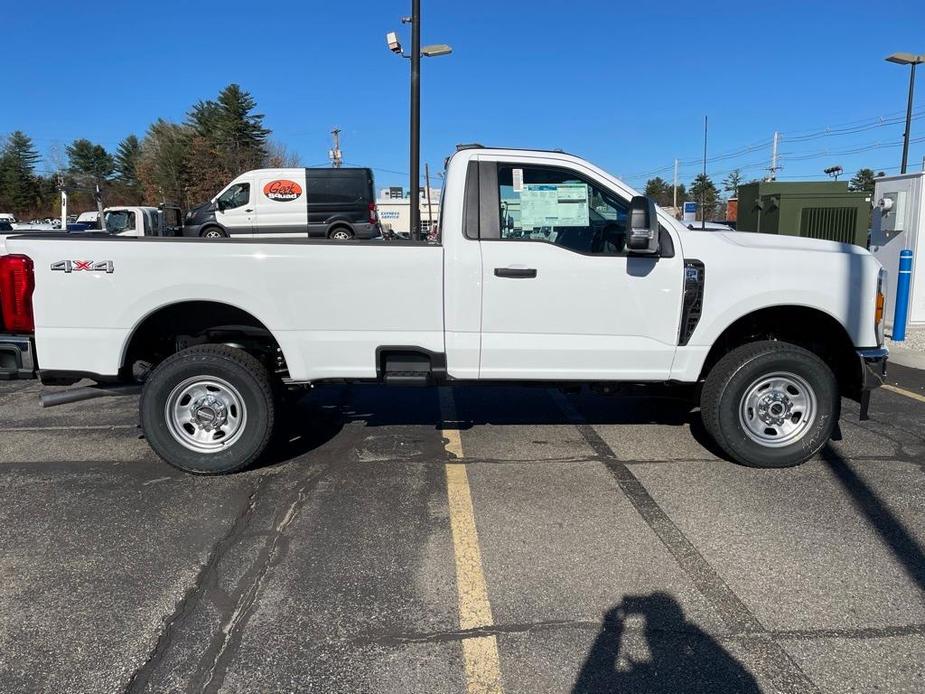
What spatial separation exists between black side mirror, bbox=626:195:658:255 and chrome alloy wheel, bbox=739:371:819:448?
128cm

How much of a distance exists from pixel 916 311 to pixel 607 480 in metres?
8.83

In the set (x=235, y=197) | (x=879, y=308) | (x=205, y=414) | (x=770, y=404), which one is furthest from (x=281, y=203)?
(x=879, y=308)

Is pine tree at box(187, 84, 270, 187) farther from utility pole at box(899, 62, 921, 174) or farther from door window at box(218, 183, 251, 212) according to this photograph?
utility pole at box(899, 62, 921, 174)

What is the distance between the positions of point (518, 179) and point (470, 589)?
272cm

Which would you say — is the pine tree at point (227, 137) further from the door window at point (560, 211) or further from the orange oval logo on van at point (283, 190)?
the door window at point (560, 211)

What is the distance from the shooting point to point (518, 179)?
469 cm

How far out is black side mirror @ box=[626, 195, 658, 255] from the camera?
4.27 metres

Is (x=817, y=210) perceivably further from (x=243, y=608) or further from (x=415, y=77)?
(x=243, y=608)

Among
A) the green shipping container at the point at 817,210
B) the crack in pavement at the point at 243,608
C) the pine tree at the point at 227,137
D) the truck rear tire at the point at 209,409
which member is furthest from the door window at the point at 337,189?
the pine tree at the point at 227,137

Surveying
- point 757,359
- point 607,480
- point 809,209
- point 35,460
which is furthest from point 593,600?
point 809,209

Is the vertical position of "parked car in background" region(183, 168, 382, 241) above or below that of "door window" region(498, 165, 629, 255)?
above

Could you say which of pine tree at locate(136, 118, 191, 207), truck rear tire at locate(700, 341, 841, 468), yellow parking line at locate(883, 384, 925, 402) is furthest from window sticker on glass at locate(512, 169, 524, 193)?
pine tree at locate(136, 118, 191, 207)

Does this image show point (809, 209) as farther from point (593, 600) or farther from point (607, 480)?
point (593, 600)

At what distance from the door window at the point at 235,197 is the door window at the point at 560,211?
1978 centimetres
